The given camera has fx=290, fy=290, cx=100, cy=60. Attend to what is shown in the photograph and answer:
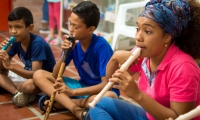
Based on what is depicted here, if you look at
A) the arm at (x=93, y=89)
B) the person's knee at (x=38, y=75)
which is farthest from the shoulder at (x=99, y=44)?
the person's knee at (x=38, y=75)

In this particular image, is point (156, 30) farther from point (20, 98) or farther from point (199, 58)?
point (20, 98)

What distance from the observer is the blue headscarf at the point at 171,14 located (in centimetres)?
98

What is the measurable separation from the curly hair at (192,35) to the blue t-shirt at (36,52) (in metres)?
0.96

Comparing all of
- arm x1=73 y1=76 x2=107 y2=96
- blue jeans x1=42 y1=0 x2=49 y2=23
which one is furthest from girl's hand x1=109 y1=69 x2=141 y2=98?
blue jeans x1=42 y1=0 x2=49 y2=23

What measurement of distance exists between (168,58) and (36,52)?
3.10ft

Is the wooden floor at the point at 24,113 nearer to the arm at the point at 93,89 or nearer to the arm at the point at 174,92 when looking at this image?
the arm at the point at 93,89

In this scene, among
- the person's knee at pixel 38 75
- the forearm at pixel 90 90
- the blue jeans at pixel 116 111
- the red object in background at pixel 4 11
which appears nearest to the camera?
the blue jeans at pixel 116 111

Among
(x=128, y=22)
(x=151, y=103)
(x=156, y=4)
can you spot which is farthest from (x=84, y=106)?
(x=128, y=22)

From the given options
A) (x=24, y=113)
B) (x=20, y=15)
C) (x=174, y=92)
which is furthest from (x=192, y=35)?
(x=20, y=15)

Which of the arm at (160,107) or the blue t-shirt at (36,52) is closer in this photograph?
the arm at (160,107)

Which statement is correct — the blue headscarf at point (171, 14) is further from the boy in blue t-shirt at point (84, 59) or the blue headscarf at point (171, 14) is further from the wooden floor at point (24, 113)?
the wooden floor at point (24, 113)

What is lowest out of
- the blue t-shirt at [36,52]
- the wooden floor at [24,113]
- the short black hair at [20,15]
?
the wooden floor at [24,113]

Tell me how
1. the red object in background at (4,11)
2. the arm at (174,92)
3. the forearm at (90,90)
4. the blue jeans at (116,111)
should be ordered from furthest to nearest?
the red object in background at (4,11)
the forearm at (90,90)
the blue jeans at (116,111)
the arm at (174,92)

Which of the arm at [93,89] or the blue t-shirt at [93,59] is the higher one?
the blue t-shirt at [93,59]
